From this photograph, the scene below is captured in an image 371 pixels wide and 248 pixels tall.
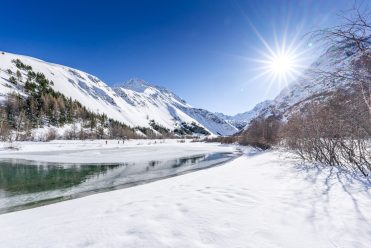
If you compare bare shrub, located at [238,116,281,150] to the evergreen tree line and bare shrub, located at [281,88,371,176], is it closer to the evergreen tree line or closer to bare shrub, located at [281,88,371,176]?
bare shrub, located at [281,88,371,176]

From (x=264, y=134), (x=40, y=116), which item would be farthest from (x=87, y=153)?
(x=40, y=116)

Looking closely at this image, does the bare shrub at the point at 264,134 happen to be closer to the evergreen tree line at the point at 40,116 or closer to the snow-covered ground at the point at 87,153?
the snow-covered ground at the point at 87,153

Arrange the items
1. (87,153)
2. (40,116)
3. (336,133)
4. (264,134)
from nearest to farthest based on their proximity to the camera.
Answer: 1. (336,133)
2. (87,153)
3. (264,134)
4. (40,116)

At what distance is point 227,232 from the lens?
12.5 ft

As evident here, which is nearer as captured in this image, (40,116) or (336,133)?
(336,133)

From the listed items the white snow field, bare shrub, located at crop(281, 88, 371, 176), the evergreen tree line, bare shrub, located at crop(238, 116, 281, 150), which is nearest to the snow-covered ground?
bare shrub, located at crop(238, 116, 281, 150)

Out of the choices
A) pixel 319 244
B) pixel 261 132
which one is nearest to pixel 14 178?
pixel 319 244

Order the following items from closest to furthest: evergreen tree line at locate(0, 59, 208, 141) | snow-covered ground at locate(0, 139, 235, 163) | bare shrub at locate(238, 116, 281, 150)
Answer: snow-covered ground at locate(0, 139, 235, 163)
bare shrub at locate(238, 116, 281, 150)
evergreen tree line at locate(0, 59, 208, 141)

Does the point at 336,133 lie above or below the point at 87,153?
above

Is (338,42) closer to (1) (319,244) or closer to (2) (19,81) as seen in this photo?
(1) (319,244)

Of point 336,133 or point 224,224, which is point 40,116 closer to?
point 336,133

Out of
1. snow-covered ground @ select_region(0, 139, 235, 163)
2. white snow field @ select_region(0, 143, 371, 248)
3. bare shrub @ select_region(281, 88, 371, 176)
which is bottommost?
snow-covered ground @ select_region(0, 139, 235, 163)

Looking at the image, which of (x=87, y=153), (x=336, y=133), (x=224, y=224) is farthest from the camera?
(x=87, y=153)

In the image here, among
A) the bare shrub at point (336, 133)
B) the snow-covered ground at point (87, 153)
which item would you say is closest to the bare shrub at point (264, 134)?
the snow-covered ground at point (87, 153)
